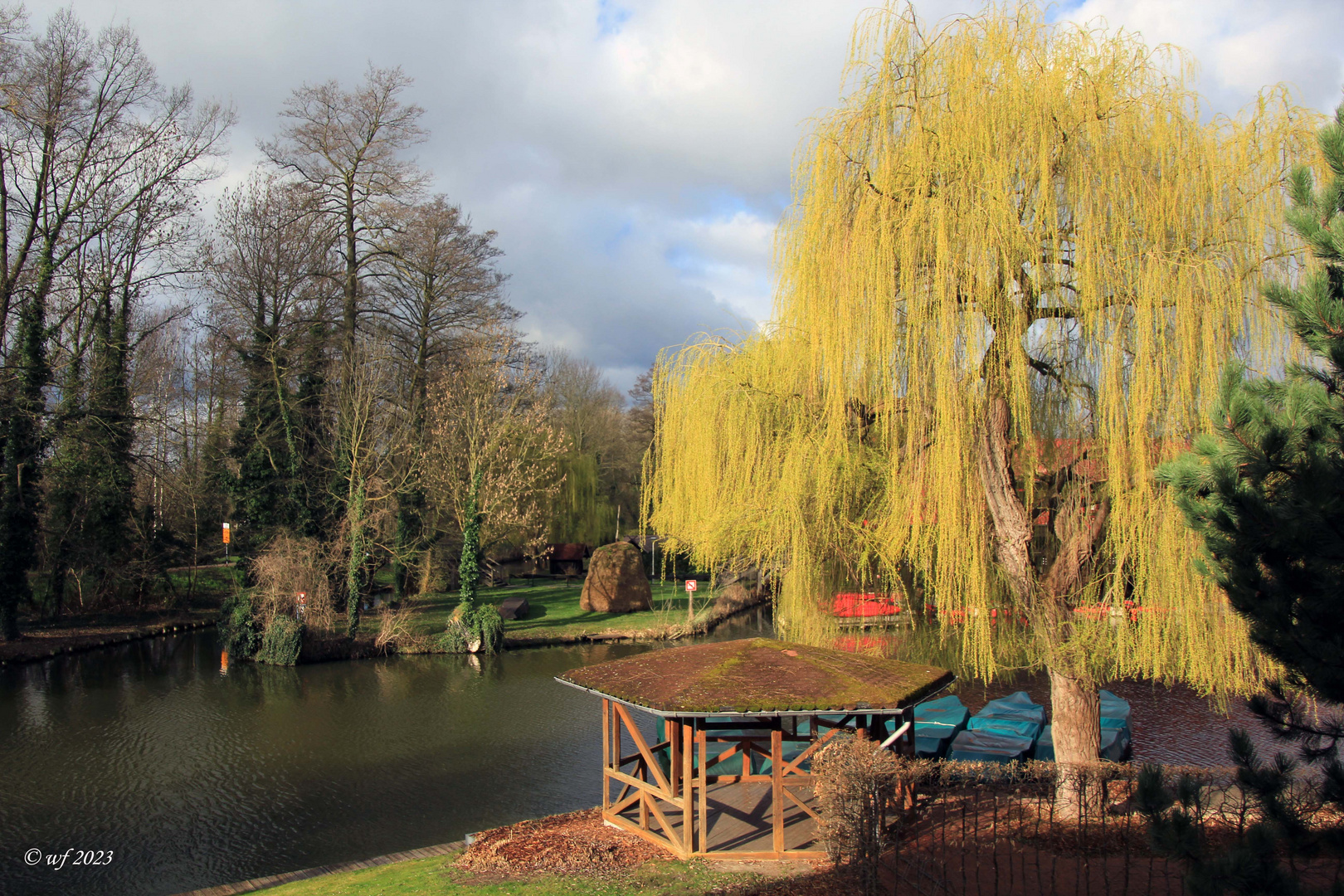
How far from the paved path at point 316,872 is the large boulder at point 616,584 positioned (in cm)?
1913

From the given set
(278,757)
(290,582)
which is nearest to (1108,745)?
(278,757)

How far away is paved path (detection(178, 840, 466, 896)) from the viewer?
28.0 ft

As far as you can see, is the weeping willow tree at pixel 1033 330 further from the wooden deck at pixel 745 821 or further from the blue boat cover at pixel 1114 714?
the blue boat cover at pixel 1114 714

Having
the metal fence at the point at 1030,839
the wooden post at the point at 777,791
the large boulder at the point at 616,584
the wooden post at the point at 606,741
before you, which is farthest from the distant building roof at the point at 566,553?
the wooden post at the point at 777,791

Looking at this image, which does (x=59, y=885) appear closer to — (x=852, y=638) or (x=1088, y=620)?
(x=852, y=638)

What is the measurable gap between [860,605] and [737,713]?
3.54m

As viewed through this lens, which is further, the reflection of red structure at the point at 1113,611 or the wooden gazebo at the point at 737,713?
the wooden gazebo at the point at 737,713

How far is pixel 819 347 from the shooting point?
28.6 feet

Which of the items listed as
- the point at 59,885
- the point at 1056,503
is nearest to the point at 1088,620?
the point at 1056,503

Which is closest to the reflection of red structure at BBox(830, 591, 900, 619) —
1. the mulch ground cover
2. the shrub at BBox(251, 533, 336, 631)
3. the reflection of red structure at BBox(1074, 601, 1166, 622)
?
the reflection of red structure at BBox(1074, 601, 1166, 622)

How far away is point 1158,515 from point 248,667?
21.1 meters

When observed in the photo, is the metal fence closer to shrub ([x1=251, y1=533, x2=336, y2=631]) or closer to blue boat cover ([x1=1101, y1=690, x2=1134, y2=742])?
blue boat cover ([x1=1101, y1=690, x2=1134, y2=742])

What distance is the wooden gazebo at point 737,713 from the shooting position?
307 inches

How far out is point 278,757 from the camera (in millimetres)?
13859
